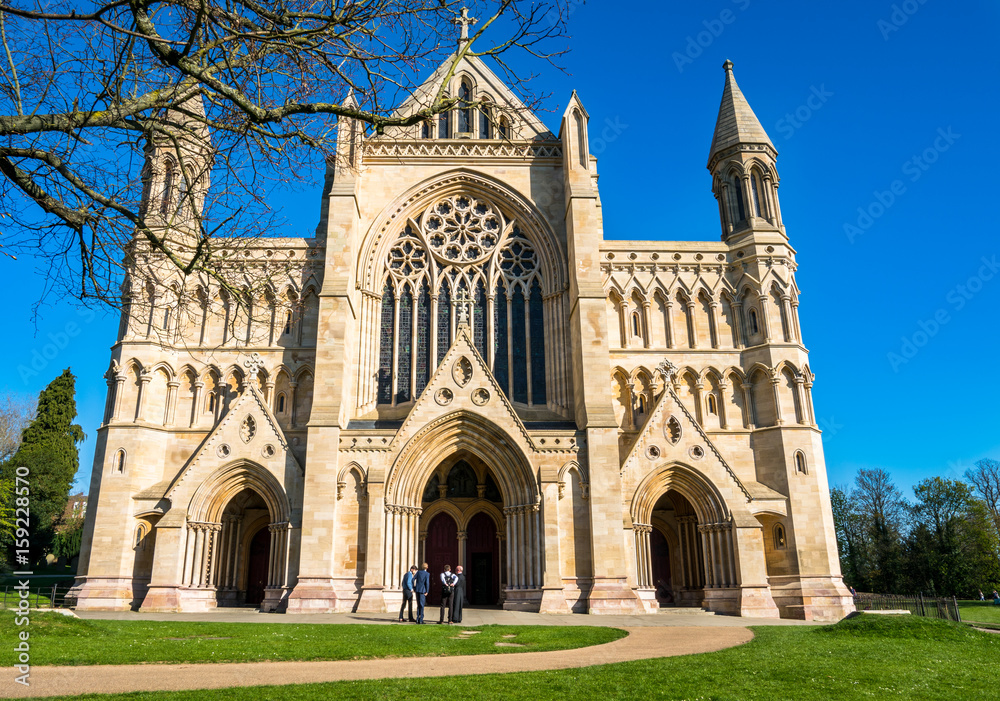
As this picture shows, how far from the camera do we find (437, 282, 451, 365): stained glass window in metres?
27.1

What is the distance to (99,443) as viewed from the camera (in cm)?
2420

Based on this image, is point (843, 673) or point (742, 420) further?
point (742, 420)

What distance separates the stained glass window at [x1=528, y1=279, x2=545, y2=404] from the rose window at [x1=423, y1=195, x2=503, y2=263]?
8.42ft

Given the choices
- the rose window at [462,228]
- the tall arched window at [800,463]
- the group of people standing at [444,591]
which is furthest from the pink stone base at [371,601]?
the tall arched window at [800,463]

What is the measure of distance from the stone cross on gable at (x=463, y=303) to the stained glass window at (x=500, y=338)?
3.44 feet

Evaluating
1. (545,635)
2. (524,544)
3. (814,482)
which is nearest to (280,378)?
(524,544)

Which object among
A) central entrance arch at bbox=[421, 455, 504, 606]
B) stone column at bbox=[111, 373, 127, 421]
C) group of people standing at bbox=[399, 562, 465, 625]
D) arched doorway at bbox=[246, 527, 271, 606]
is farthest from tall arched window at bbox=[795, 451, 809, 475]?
stone column at bbox=[111, 373, 127, 421]

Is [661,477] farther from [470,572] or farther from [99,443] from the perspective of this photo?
[99,443]

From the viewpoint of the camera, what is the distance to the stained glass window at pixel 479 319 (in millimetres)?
27391

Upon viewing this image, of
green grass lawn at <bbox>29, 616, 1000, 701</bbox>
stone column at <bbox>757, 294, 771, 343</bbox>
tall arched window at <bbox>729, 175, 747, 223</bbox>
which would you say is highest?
tall arched window at <bbox>729, 175, 747, 223</bbox>

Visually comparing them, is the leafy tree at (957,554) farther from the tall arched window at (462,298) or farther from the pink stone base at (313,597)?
the pink stone base at (313,597)

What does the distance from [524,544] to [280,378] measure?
1075 cm

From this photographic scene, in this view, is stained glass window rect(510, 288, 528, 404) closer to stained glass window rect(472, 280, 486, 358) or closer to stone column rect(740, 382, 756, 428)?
stained glass window rect(472, 280, 486, 358)

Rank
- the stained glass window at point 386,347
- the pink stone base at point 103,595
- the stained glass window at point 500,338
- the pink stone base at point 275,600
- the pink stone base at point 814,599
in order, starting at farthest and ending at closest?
the stained glass window at point 500,338 → the stained glass window at point 386,347 → the pink stone base at point 814,599 → the pink stone base at point 103,595 → the pink stone base at point 275,600
